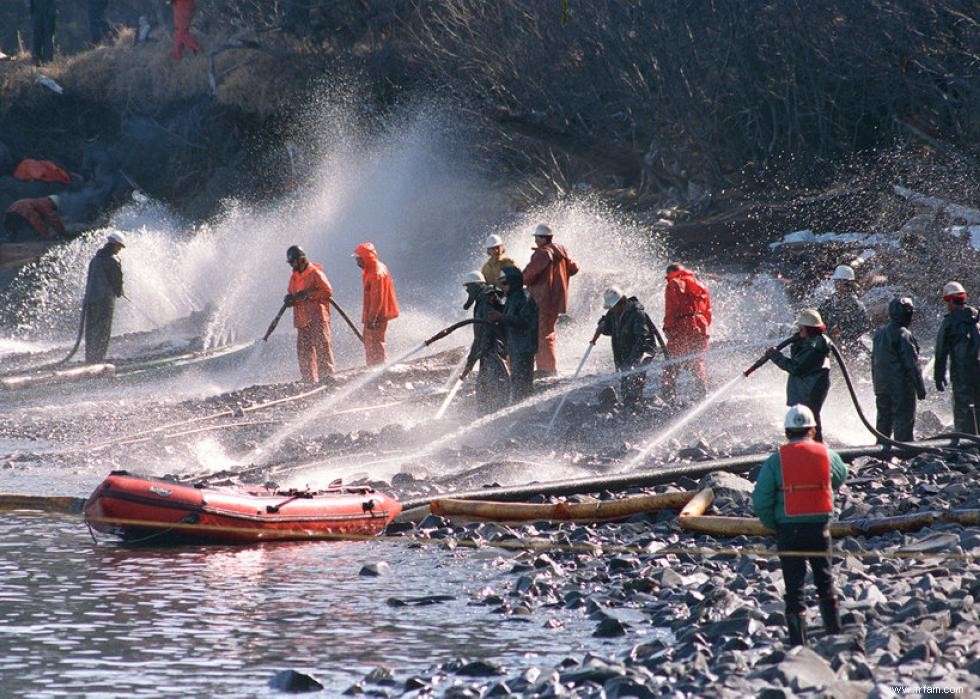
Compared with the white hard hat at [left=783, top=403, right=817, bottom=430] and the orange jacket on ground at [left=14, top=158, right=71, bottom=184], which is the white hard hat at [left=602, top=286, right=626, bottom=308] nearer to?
the white hard hat at [left=783, top=403, right=817, bottom=430]

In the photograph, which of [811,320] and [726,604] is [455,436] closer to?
[811,320]

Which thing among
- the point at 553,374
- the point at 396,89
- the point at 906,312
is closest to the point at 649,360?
the point at 553,374

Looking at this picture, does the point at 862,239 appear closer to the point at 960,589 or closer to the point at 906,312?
the point at 906,312

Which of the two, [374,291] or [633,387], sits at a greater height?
[374,291]

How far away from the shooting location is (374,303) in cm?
2066

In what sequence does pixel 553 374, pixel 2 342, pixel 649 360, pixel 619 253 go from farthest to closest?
1. pixel 2 342
2. pixel 619 253
3. pixel 553 374
4. pixel 649 360

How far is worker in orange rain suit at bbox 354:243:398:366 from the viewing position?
20.7m

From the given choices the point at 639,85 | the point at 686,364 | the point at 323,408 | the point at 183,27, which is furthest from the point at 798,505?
the point at 183,27

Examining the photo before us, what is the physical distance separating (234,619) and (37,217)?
91.7 ft

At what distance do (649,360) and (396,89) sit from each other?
19479mm

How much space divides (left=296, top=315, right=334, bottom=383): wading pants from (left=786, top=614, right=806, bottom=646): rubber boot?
41.8 feet

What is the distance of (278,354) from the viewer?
24.0 metres

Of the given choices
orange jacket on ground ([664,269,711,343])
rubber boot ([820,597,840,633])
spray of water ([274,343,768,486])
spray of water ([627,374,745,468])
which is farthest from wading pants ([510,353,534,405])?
rubber boot ([820,597,840,633])

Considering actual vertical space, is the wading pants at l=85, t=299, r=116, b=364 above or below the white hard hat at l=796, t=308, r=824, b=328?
above
